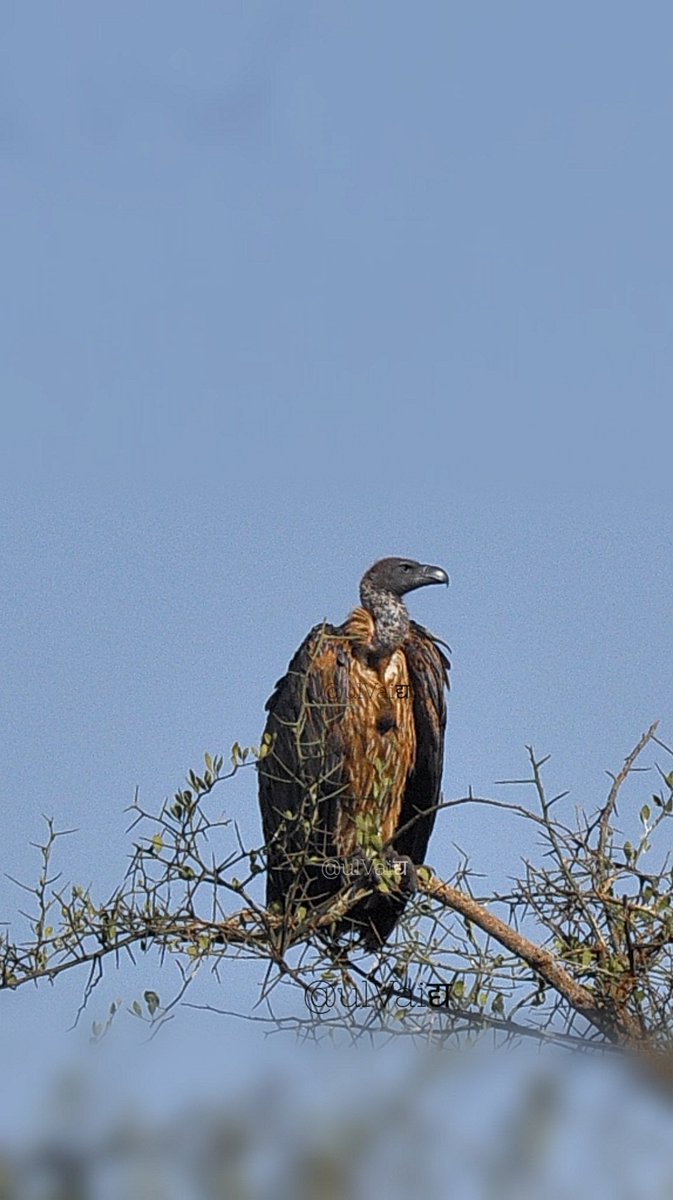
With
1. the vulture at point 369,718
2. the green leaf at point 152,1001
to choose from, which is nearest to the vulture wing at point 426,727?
the vulture at point 369,718

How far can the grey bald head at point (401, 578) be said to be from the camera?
8930 mm

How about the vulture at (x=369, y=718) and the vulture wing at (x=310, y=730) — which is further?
the vulture at (x=369, y=718)

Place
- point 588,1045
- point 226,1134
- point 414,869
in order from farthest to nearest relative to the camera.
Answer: point 414,869 → point 588,1045 → point 226,1134

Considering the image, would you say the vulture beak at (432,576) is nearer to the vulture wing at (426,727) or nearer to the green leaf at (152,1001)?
the vulture wing at (426,727)

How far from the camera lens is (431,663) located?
859 cm

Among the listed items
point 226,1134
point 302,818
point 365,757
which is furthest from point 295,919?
point 226,1134

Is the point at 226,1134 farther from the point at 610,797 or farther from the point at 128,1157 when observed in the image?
the point at 610,797

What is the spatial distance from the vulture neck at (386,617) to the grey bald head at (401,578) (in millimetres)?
19

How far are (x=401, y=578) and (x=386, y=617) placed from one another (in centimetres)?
26

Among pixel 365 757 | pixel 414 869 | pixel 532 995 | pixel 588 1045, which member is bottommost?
pixel 588 1045

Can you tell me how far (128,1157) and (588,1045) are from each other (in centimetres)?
258

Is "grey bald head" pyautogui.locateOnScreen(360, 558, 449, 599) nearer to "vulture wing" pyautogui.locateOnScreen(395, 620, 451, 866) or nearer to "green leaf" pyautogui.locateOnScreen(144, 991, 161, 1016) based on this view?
"vulture wing" pyautogui.locateOnScreen(395, 620, 451, 866)

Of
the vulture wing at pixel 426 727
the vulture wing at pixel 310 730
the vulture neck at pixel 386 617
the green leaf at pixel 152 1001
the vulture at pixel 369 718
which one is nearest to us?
the green leaf at pixel 152 1001

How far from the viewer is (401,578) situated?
352 inches
